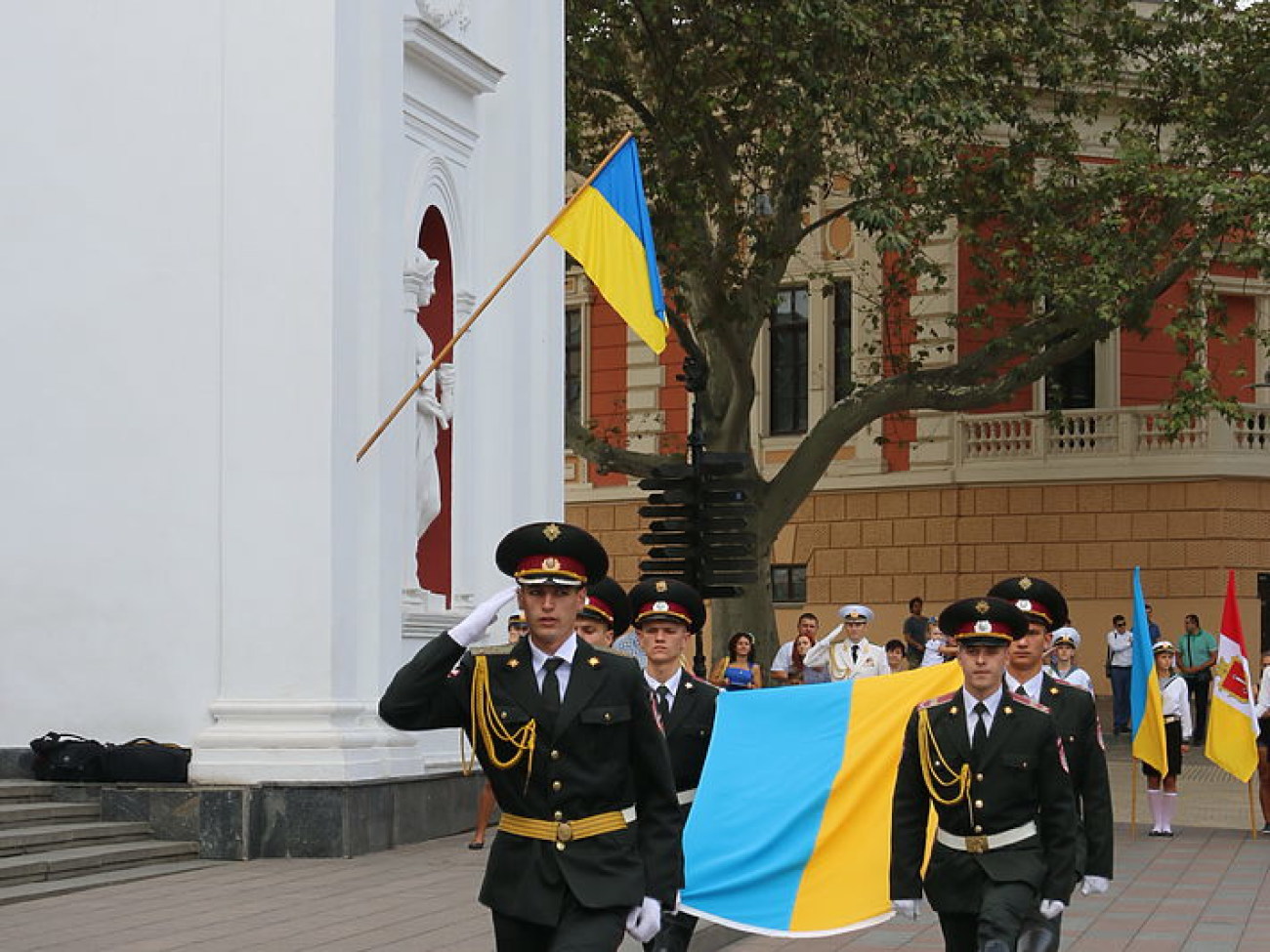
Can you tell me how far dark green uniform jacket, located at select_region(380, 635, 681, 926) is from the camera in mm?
7613

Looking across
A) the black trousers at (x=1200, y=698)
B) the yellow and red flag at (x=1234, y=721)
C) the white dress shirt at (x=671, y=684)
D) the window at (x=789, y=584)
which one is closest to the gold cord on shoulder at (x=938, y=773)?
the white dress shirt at (x=671, y=684)

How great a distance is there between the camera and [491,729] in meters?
7.76

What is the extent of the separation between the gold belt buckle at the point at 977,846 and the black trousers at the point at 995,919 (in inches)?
5.6

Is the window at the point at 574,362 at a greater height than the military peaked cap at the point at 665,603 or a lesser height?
greater

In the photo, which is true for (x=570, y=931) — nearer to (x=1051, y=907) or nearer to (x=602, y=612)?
(x=1051, y=907)

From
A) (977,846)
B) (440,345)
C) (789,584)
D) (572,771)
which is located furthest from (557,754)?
(789,584)

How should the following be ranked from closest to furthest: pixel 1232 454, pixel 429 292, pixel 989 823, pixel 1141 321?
pixel 989 823, pixel 429 292, pixel 1141 321, pixel 1232 454

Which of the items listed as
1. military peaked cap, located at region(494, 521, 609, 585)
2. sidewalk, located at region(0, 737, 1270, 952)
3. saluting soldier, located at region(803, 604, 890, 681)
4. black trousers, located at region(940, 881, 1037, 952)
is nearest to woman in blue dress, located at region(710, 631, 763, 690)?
saluting soldier, located at region(803, 604, 890, 681)

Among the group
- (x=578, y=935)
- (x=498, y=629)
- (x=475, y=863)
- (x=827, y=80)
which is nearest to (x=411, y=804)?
(x=475, y=863)

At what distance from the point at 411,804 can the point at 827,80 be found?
14080 millimetres

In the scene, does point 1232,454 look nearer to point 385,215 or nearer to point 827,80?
point 827,80

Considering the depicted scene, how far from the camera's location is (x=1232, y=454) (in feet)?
125

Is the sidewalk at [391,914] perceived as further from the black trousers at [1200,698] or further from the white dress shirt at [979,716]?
the black trousers at [1200,698]

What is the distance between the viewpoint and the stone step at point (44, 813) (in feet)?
53.9
